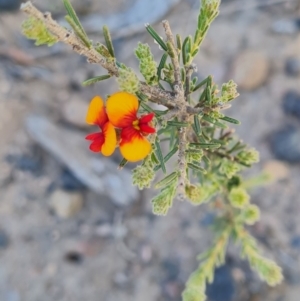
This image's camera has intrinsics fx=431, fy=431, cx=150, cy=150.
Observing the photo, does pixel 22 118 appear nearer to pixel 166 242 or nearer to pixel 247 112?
pixel 166 242

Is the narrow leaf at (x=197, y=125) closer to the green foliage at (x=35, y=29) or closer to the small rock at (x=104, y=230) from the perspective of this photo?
the green foliage at (x=35, y=29)

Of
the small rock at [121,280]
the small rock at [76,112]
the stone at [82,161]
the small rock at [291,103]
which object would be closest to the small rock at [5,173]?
the stone at [82,161]

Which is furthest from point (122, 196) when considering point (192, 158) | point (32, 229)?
point (192, 158)

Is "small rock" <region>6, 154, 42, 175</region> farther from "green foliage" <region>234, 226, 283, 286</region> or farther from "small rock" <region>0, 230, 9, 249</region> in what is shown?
"green foliage" <region>234, 226, 283, 286</region>

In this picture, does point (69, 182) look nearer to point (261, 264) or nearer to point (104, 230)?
point (104, 230)

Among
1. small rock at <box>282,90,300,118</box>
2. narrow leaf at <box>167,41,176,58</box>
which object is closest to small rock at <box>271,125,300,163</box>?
small rock at <box>282,90,300,118</box>

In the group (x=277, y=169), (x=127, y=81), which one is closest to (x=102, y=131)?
(x=127, y=81)
